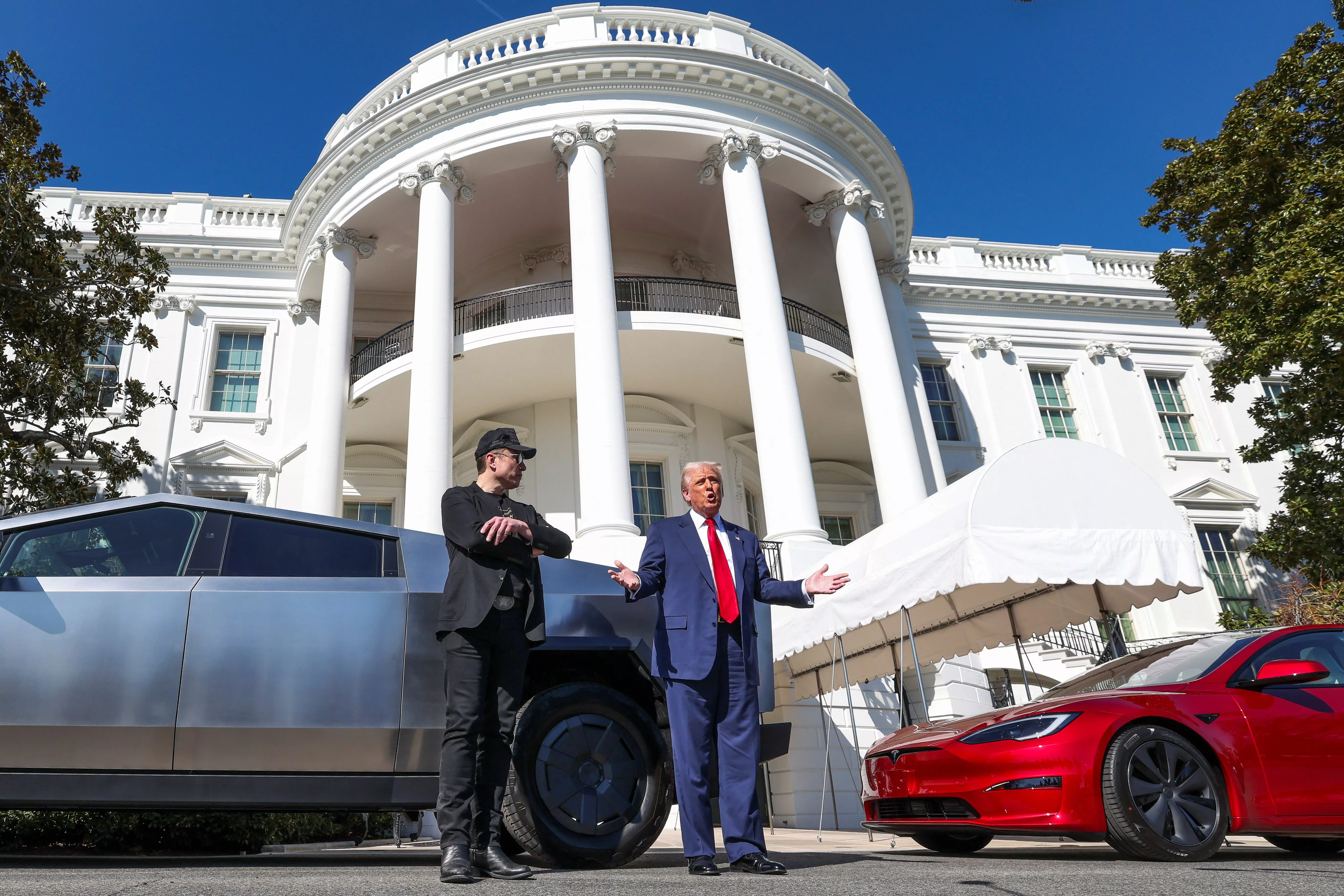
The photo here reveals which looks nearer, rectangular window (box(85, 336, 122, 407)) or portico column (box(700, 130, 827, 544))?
portico column (box(700, 130, 827, 544))

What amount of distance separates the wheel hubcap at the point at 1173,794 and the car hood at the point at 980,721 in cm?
32

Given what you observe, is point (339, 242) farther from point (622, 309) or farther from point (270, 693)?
point (270, 693)

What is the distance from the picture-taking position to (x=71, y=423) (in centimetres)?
1341

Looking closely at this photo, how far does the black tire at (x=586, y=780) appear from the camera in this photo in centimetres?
376

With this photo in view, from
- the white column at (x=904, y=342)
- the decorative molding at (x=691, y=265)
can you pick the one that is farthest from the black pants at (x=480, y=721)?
the decorative molding at (x=691, y=265)

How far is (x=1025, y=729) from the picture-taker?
15.4ft

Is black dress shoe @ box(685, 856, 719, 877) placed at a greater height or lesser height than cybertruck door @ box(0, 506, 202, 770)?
lesser

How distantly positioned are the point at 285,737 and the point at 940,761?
3.39 m

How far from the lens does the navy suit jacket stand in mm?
3850

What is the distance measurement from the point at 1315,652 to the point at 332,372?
15.2 m

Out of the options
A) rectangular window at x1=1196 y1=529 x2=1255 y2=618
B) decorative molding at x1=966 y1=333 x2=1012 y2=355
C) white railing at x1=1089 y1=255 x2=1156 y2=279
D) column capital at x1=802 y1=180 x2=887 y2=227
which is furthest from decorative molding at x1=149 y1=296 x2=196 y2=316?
rectangular window at x1=1196 y1=529 x2=1255 y2=618

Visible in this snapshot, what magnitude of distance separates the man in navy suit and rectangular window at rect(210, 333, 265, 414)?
17.0m

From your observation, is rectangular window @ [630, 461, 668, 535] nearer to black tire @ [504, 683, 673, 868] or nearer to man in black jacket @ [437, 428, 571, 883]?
black tire @ [504, 683, 673, 868]

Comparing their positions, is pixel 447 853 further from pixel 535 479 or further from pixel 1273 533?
pixel 1273 533
